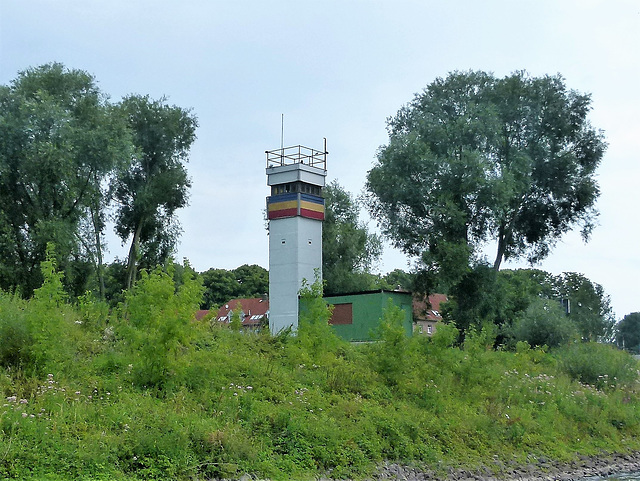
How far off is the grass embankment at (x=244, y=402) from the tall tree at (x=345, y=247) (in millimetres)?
34801

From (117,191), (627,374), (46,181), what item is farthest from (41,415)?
(117,191)

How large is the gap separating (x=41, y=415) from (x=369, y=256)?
55.0m

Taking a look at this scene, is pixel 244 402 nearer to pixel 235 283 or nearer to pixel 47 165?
pixel 47 165

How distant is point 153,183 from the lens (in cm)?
5109

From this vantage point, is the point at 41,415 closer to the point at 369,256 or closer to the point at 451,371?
the point at 451,371

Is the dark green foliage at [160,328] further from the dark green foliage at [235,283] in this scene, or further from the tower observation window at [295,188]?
the dark green foliage at [235,283]

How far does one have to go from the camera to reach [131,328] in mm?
18469

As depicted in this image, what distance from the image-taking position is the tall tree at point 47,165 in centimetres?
4050

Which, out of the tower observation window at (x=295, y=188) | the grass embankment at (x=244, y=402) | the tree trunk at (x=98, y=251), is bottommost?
the grass embankment at (x=244, y=402)

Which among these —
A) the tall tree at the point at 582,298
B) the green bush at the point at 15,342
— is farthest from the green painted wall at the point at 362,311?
the tall tree at the point at 582,298

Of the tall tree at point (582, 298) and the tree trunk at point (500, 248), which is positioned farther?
the tall tree at point (582, 298)

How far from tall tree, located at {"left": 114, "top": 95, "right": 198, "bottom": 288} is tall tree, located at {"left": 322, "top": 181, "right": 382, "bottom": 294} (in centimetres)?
1448

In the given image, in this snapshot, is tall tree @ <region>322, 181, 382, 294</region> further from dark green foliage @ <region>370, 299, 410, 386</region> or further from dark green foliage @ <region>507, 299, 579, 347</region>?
dark green foliage @ <region>370, 299, 410, 386</region>

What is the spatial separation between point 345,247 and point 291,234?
736 inches
